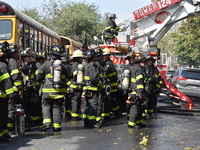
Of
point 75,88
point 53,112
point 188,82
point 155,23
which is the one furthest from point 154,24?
point 53,112

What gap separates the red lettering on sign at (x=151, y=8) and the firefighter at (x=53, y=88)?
741 centimetres

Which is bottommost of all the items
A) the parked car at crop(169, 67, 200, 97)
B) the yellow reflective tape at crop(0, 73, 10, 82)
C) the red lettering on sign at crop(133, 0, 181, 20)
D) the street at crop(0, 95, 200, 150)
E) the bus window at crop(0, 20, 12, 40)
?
the street at crop(0, 95, 200, 150)

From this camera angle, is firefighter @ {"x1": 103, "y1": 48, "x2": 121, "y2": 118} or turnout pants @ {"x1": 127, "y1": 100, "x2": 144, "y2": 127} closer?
turnout pants @ {"x1": 127, "y1": 100, "x2": 144, "y2": 127}

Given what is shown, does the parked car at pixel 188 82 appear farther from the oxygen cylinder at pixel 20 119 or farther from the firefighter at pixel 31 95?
the oxygen cylinder at pixel 20 119

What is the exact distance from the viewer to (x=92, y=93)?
29.5 feet

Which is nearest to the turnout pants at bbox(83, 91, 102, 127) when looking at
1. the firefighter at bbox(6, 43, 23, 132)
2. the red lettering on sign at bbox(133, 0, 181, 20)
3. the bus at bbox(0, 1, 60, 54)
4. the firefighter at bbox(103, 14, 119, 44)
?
the firefighter at bbox(6, 43, 23, 132)

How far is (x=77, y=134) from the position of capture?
313 inches

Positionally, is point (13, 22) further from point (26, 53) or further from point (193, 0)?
point (193, 0)

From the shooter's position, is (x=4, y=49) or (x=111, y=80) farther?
(x=111, y=80)

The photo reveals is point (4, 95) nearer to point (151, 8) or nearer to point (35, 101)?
point (35, 101)

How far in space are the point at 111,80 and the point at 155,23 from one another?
589cm

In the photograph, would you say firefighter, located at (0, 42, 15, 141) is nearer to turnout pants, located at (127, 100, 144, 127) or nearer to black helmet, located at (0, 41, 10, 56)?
black helmet, located at (0, 41, 10, 56)

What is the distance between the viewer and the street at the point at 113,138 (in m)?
6.70

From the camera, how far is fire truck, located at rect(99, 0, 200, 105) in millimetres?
14070
